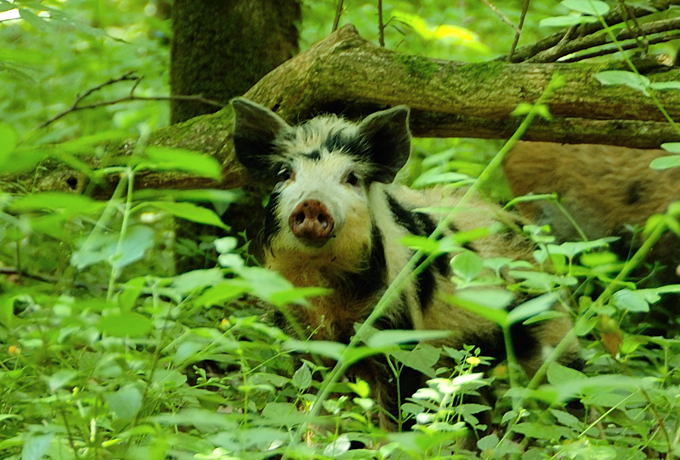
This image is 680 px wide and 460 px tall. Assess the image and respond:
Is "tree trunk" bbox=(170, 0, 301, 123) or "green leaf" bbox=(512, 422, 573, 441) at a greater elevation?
"tree trunk" bbox=(170, 0, 301, 123)

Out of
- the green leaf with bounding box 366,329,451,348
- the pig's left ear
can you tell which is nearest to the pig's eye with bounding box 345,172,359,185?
the pig's left ear

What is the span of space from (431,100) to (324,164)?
652 millimetres

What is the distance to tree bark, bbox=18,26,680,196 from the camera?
4.46 m

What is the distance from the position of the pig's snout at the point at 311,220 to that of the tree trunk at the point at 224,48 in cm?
211

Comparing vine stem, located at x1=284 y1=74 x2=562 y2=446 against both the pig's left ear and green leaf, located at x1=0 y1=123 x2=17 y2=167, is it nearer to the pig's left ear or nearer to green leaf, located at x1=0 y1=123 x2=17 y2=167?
green leaf, located at x1=0 y1=123 x2=17 y2=167

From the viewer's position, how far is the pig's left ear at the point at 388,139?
4629mm

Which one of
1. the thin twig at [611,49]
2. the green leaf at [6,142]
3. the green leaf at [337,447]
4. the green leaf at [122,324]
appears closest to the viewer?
the green leaf at [6,142]

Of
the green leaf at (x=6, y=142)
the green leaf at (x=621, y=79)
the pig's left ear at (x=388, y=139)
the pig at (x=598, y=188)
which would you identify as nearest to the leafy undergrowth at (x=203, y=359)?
the green leaf at (x=6, y=142)

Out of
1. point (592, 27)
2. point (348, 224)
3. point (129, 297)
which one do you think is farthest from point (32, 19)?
point (592, 27)

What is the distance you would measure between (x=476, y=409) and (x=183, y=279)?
4.30 feet

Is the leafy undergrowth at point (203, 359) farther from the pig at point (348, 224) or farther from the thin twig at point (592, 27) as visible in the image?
the thin twig at point (592, 27)

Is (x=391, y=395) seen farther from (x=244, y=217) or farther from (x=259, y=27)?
(x=259, y=27)

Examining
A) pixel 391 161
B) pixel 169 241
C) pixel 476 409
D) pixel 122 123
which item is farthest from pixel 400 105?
pixel 169 241

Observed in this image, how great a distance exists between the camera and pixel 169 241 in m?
7.32
